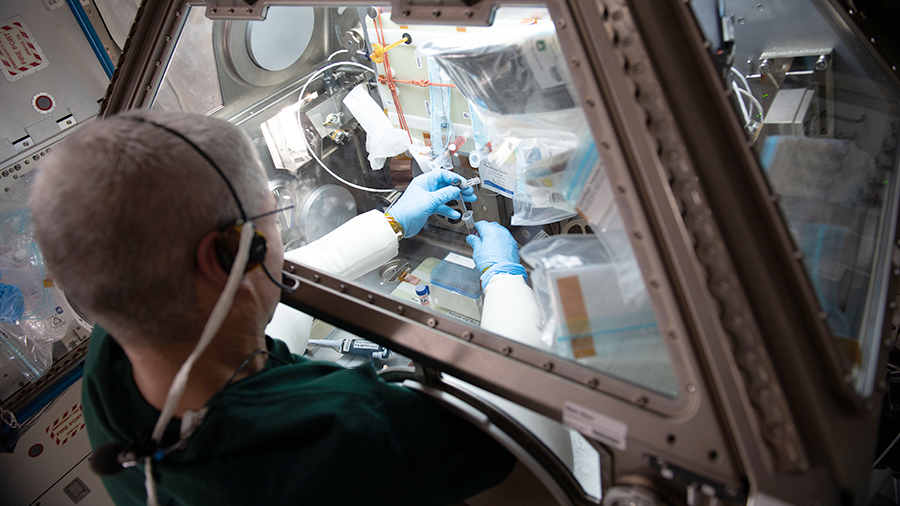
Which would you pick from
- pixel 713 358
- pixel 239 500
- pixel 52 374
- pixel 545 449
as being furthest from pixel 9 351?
pixel 713 358

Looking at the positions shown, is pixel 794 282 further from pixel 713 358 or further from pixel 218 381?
pixel 218 381

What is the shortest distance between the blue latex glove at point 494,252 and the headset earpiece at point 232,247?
99cm

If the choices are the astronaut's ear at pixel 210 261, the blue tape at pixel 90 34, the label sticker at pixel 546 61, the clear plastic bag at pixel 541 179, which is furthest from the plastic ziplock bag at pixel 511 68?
the blue tape at pixel 90 34

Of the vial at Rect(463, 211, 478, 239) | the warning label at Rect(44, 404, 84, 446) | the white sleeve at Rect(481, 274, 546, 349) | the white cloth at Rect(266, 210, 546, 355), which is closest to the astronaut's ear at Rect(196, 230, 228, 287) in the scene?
the white cloth at Rect(266, 210, 546, 355)

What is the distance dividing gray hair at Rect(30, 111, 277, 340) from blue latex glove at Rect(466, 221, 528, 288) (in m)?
1.10

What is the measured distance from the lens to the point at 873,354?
3.23 feet

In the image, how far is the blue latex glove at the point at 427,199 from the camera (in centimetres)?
222

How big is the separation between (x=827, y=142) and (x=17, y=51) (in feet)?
10.3

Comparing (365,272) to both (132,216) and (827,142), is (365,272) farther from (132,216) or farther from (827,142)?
(827,142)

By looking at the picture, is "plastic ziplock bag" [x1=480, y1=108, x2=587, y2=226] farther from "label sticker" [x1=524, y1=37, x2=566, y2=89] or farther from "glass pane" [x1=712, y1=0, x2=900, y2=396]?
"glass pane" [x1=712, y1=0, x2=900, y2=396]

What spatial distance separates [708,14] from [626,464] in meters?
1.02

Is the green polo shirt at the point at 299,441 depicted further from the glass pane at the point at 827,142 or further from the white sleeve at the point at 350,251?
the glass pane at the point at 827,142

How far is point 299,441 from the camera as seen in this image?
112cm

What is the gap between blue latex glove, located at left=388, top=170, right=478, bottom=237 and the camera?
2223 millimetres
